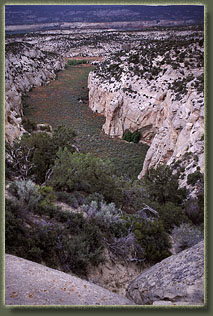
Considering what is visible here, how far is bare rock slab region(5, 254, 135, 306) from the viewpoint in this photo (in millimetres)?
3490

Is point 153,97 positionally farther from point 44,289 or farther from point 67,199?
point 44,289

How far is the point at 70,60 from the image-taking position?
60.0 metres

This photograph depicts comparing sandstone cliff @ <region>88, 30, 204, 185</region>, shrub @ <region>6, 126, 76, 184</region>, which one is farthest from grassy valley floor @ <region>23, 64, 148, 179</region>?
shrub @ <region>6, 126, 76, 184</region>

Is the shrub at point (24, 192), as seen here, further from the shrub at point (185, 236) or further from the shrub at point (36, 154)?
the shrub at point (185, 236)

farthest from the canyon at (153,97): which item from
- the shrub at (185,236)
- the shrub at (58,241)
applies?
the shrub at (58,241)

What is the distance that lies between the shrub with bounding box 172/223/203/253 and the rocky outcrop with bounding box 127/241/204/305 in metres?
1.34

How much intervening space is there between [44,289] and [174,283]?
2.35 metres

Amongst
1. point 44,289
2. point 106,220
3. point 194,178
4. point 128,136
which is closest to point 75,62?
point 128,136

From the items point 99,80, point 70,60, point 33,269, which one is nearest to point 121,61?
point 99,80

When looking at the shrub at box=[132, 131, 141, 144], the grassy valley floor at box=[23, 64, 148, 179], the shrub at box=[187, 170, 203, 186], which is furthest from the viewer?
A: the shrub at box=[132, 131, 141, 144]

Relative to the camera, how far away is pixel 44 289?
147 inches

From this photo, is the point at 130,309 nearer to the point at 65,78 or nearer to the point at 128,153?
the point at 128,153

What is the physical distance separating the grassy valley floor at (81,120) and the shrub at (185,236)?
988 centimetres

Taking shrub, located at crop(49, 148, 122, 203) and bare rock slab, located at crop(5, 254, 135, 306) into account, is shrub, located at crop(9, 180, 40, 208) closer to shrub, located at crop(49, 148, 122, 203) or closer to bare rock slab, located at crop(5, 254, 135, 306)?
bare rock slab, located at crop(5, 254, 135, 306)
